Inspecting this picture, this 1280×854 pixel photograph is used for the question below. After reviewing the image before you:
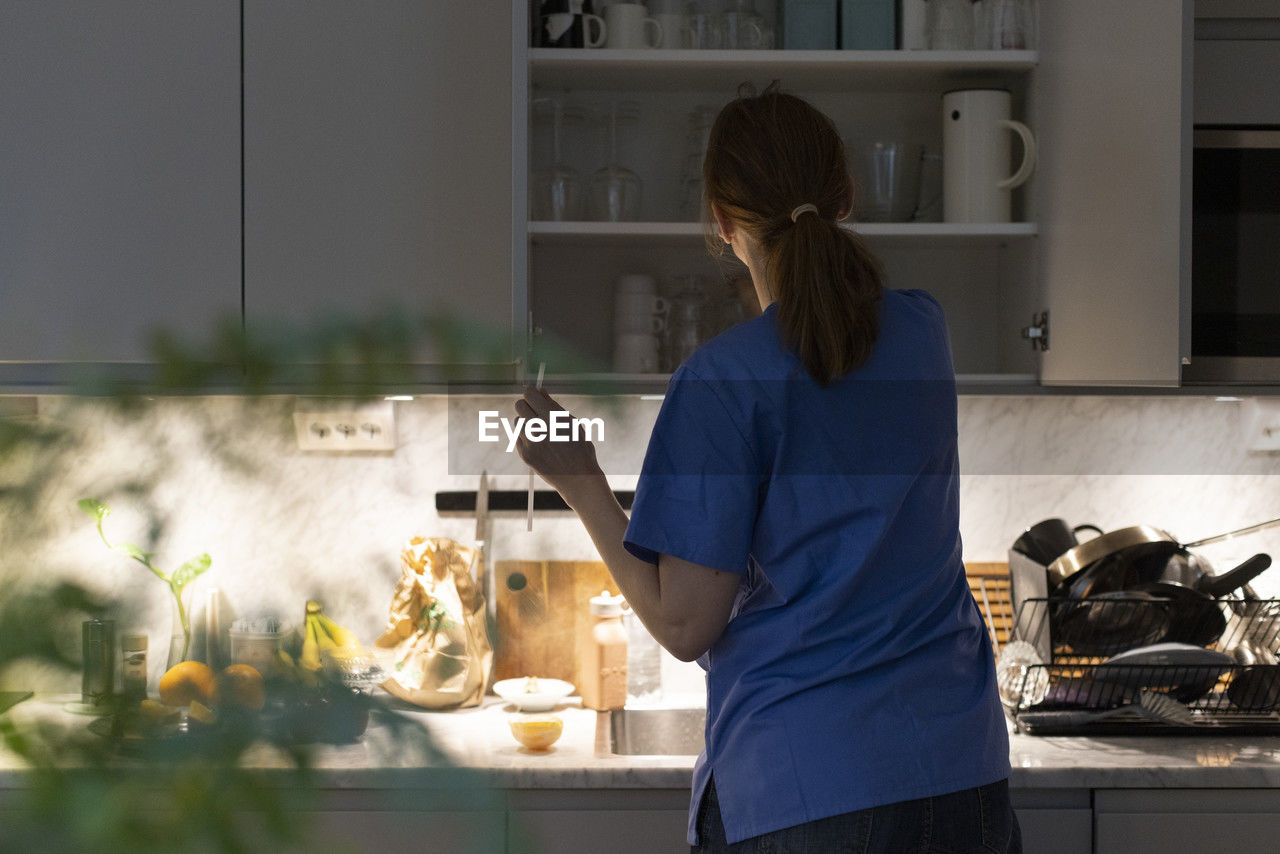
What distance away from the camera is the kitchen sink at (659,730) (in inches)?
71.1

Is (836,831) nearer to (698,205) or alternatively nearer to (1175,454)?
(698,205)

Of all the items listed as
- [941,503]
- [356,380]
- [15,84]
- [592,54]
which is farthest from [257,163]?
[356,380]

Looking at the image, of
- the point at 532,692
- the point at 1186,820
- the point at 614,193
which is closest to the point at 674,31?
the point at 614,193

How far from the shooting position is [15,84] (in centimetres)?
165

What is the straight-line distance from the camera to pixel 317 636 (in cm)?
23

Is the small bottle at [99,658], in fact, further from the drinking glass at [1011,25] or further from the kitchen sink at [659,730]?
the drinking glass at [1011,25]

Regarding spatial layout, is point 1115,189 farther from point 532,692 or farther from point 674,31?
point 532,692

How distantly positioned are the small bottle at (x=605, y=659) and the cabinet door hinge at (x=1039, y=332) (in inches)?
29.8

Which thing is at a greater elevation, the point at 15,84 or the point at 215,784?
the point at 15,84

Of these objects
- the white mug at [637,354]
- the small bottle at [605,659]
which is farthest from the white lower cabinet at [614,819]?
the white mug at [637,354]

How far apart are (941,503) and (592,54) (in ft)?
2.89

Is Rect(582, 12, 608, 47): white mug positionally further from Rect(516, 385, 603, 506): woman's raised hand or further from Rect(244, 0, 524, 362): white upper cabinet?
Rect(516, 385, 603, 506): woman's raised hand

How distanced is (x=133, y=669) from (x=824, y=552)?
0.94 metres

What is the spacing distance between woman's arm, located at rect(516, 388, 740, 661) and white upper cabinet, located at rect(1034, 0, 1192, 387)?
2.42 ft
